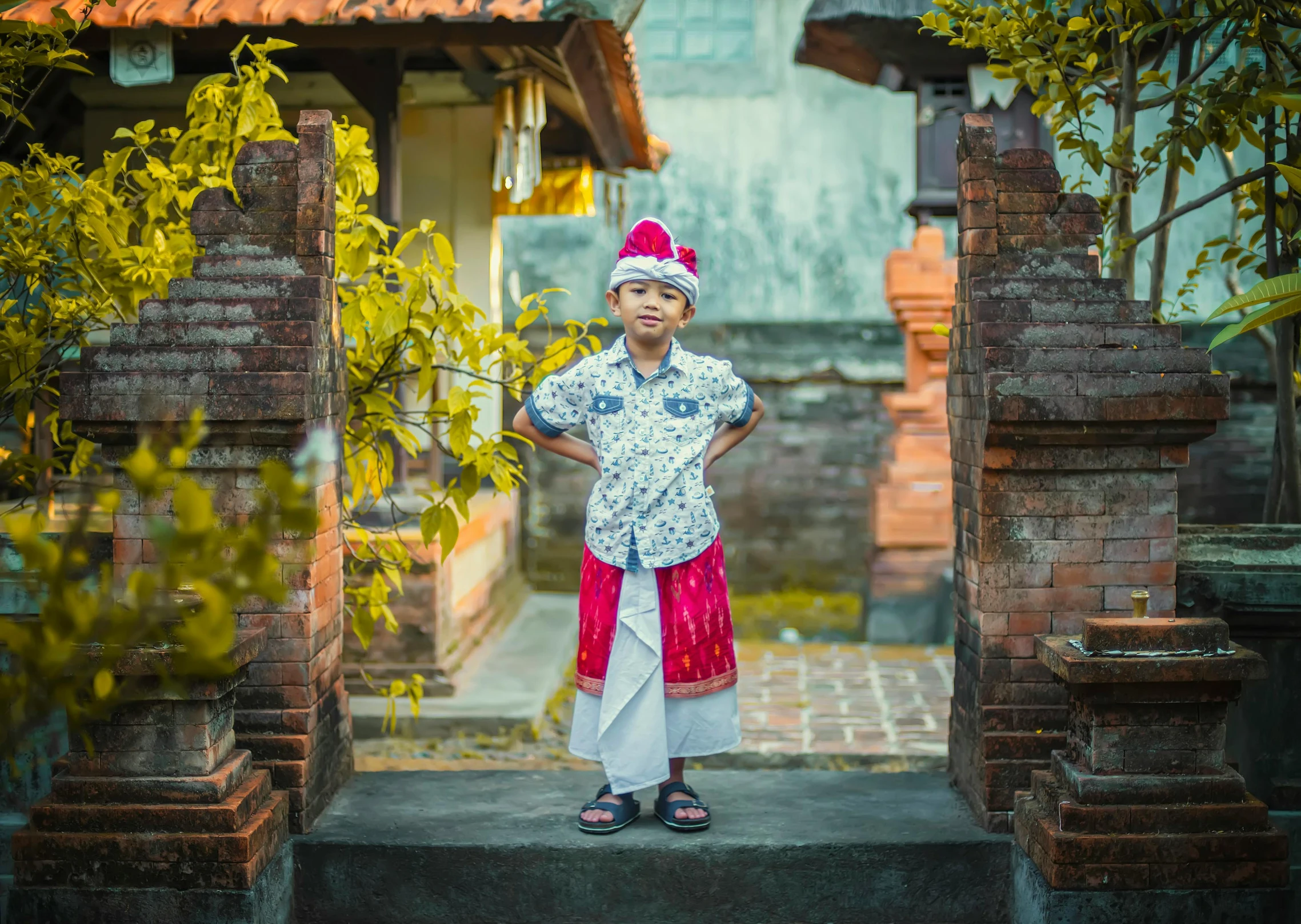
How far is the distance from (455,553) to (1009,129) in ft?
15.2

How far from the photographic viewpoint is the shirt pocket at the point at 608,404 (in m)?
3.35

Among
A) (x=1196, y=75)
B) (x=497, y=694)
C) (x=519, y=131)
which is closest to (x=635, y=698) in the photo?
(x=1196, y=75)

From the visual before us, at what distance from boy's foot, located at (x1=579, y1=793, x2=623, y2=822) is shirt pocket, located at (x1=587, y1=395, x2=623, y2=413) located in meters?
1.08

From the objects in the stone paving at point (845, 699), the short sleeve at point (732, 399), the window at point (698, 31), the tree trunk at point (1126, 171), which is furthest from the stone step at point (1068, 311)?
Result: the window at point (698, 31)

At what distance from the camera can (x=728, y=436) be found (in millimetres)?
3531

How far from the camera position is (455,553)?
684cm

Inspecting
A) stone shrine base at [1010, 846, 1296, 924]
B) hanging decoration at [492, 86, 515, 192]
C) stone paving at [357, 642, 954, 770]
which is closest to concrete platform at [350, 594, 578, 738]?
stone paving at [357, 642, 954, 770]

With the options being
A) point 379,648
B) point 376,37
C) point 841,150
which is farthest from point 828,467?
point 376,37

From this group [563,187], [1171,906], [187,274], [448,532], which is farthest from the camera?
[563,187]

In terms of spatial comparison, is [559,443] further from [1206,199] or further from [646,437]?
[1206,199]

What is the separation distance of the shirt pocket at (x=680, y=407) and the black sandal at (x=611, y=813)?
3.56 feet

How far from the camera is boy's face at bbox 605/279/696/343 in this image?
3.28 meters

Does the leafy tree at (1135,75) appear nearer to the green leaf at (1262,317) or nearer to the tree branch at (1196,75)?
the tree branch at (1196,75)

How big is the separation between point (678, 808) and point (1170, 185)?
2842mm
